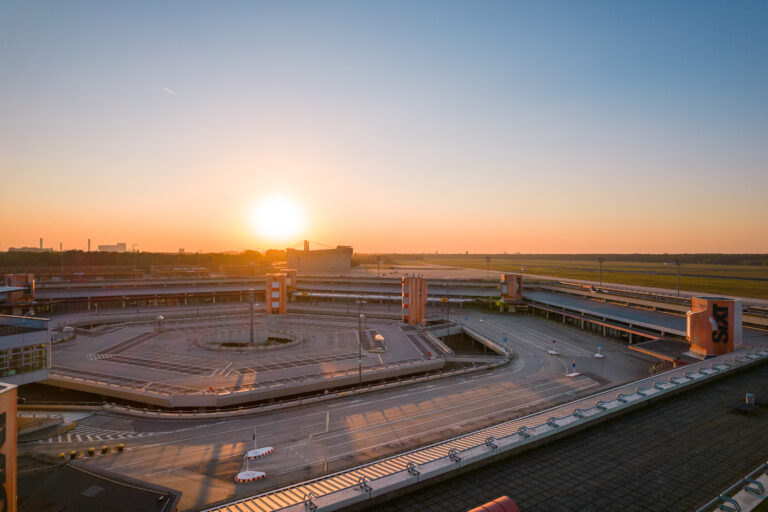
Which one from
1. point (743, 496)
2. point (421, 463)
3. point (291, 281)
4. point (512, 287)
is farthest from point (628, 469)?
point (291, 281)

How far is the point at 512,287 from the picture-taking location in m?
79.6

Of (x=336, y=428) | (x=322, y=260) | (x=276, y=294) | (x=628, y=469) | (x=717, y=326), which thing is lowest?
(x=336, y=428)

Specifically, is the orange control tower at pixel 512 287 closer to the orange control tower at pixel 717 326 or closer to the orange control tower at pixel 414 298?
the orange control tower at pixel 414 298

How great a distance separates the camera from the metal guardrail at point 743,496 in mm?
9500

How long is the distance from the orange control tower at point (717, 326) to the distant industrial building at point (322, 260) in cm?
8976

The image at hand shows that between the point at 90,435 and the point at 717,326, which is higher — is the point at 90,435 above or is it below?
below

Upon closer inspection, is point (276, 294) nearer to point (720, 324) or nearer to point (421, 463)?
point (720, 324)

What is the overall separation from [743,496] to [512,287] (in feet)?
234

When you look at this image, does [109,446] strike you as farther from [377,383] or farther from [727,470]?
[727,470]

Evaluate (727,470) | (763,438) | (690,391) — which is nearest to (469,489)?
(727,470)

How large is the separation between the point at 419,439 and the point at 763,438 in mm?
16528

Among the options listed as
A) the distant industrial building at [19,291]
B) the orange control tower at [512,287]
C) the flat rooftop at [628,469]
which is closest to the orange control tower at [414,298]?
the orange control tower at [512,287]

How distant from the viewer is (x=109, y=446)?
A: 82.2 ft

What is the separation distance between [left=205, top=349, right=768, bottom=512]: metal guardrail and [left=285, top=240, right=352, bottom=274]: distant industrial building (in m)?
103
